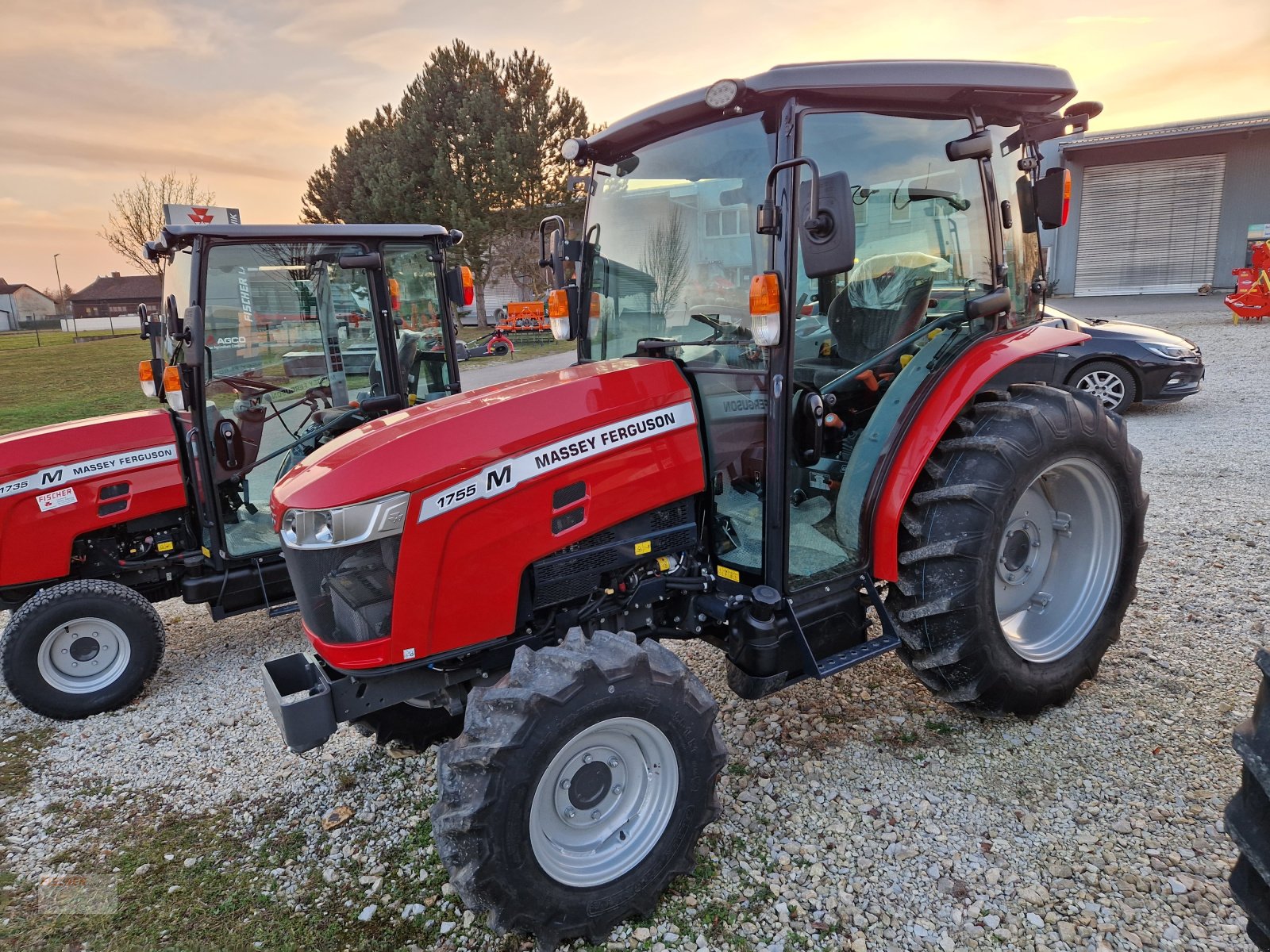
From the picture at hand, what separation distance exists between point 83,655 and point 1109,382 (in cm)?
874

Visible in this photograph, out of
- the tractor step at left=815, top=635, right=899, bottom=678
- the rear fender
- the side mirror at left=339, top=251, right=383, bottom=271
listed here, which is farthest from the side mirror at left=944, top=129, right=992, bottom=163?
the rear fender

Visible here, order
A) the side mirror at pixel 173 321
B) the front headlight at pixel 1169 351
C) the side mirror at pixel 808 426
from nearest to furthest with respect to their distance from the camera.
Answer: the side mirror at pixel 808 426, the side mirror at pixel 173 321, the front headlight at pixel 1169 351

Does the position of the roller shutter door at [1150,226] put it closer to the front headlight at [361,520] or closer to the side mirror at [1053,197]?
the side mirror at [1053,197]

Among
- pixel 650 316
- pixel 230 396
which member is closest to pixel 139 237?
pixel 230 396

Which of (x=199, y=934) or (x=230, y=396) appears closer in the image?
(x=199, y=934)

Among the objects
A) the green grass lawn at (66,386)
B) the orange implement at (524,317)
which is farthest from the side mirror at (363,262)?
the orange implement at (524,317)

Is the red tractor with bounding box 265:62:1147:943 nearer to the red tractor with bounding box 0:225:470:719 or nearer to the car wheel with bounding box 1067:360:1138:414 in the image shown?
the red tractor with bounding box 0:225:470:719

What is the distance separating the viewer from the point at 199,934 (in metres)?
2.33

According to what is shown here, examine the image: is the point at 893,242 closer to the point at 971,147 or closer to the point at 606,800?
the point at 971,147

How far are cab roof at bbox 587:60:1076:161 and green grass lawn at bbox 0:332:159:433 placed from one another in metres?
7.59

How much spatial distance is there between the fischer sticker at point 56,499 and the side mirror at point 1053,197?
15.2ft

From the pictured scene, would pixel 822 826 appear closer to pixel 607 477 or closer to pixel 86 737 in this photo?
pixel 607 477

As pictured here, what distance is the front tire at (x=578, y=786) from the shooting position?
6.56 ft

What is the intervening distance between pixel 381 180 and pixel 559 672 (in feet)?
81.5
